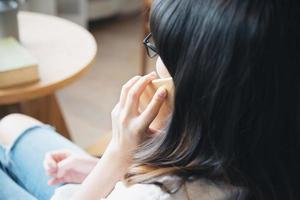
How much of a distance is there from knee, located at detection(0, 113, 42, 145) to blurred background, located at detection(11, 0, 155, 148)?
0.74m

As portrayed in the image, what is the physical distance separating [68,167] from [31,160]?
0.48 feet

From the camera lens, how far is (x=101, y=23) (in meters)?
3.23

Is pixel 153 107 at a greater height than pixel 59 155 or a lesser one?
greater

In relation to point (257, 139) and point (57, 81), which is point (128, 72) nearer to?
point (57, 81)

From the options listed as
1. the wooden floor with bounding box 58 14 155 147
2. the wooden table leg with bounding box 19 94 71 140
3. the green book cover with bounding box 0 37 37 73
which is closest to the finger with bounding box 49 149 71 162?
the green book cover with bounding box 0 37 37 73

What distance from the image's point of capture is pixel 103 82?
252 cm

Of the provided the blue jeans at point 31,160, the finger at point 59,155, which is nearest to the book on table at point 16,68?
the blue jeans at point 31,160

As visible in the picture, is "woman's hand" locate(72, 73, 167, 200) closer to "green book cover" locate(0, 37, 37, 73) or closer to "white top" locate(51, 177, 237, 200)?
"white top" locate(51, 177, 237, 200)

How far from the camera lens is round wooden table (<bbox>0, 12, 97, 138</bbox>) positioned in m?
1.24

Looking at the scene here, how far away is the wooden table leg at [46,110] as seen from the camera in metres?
1.53

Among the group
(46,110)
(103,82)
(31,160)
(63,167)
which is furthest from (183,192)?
(103,82)

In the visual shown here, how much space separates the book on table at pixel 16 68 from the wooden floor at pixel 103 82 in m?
0.80

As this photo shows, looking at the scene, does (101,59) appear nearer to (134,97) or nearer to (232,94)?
(134,97)

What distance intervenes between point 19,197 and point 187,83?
0.51 meters
